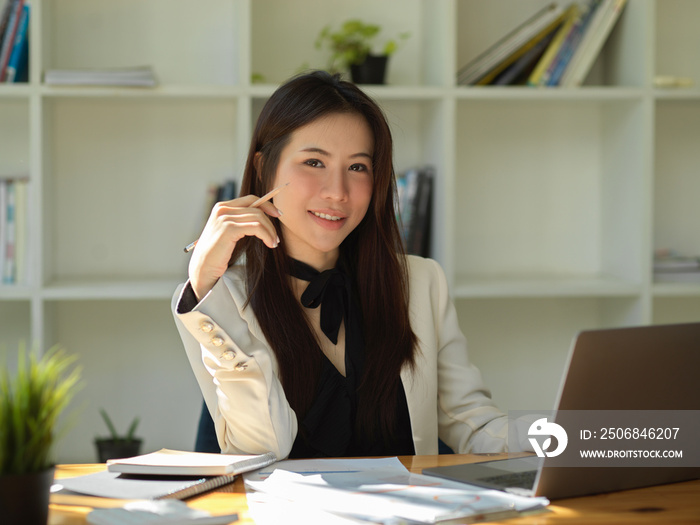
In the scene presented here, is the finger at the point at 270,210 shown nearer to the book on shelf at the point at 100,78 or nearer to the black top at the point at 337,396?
the black top at the point at 337,396

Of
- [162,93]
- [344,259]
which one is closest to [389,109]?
[162,93]

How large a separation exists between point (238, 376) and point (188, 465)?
0.29m

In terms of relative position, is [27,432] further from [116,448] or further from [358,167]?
[116,448]

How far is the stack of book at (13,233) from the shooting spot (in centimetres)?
239

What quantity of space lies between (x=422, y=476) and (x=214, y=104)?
193 cm

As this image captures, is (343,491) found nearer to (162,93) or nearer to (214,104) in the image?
(162,93)

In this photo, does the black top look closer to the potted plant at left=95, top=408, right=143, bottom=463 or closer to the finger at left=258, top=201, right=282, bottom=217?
the finger at left=258, top=201, right=282, bottom=217

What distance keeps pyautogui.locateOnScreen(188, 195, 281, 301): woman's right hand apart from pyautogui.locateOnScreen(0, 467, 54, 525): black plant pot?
1.92 ft

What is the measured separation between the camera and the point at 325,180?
1.68 metres

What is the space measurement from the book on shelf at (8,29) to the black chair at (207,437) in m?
1.40

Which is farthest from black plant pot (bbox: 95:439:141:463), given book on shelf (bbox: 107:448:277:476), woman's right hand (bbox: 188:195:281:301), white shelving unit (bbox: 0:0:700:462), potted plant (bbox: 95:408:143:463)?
book on shelf (bbox: 107:448:277:476)

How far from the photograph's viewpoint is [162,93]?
7.66 ft

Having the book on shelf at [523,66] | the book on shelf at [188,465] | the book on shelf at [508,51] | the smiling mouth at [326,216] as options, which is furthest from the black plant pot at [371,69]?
the book on shelf at [188,465]

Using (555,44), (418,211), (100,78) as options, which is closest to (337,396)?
(418,211)
